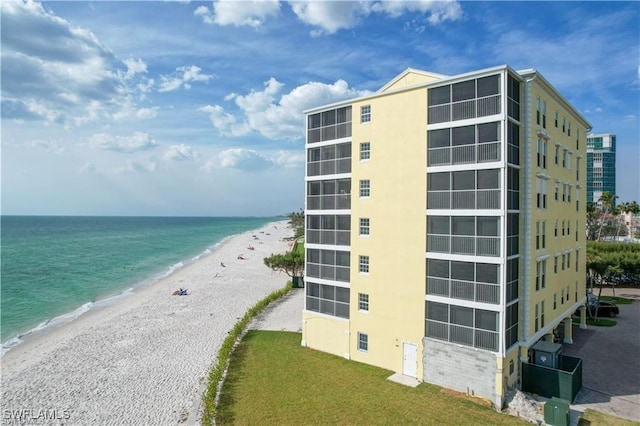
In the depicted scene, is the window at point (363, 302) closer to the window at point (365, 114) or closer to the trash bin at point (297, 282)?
the window at point (365, 114)

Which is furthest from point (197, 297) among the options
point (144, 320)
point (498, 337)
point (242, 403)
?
point (498, 337)

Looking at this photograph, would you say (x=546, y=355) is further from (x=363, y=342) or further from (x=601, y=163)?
(x=601, y=163)

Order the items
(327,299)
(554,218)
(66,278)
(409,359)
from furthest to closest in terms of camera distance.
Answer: (66,278), (327,299), (554,218), (409,359)

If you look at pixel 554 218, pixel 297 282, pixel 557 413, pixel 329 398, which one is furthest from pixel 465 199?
pixel 297 282

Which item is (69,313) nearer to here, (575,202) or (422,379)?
(422,379)

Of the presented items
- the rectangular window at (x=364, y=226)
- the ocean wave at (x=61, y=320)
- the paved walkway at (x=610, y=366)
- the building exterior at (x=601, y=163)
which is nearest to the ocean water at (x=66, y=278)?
the ocean wave at (x=61, y=320)
